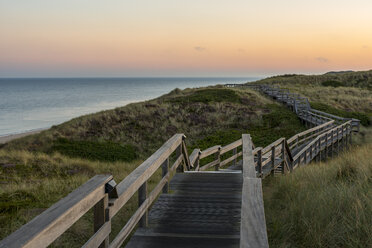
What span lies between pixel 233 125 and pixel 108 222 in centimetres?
2577

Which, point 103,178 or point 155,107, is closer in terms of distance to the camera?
point 103,178

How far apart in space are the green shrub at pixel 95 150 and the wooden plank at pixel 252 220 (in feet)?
58.2

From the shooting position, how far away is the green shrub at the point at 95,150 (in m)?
20.2

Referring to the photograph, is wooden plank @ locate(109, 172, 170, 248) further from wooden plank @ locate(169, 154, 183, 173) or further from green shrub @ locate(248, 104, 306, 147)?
green shrub @ locate(248, 104, 306, 147)

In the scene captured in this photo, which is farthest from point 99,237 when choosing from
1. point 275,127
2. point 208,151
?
point 275,127

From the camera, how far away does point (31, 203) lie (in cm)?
688

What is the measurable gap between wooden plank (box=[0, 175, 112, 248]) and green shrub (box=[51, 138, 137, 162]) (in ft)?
57.8

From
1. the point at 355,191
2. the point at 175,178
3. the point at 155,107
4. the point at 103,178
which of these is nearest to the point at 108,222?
the point at 103,178

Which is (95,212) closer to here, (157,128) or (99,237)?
(99,237)

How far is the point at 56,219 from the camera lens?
5.98 feet

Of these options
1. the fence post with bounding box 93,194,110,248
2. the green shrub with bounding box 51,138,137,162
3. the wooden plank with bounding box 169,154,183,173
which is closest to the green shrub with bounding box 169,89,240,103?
the green shrub with bounding box 51,138,137,162

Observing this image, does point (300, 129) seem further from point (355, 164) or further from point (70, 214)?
point (70, 214)

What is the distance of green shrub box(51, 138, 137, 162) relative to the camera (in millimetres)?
20188

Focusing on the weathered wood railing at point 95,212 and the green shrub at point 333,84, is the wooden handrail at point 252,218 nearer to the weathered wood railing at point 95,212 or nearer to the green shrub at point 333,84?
the weathered wood railing at point 95,212
